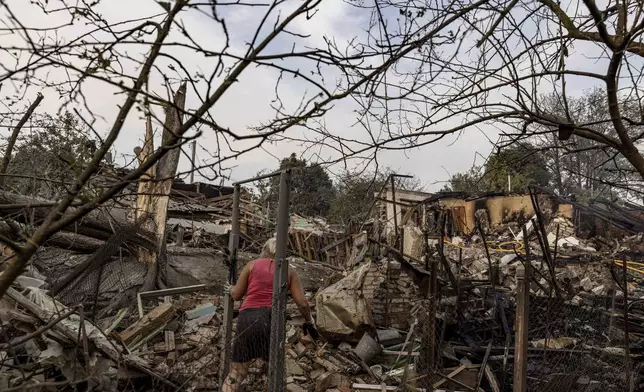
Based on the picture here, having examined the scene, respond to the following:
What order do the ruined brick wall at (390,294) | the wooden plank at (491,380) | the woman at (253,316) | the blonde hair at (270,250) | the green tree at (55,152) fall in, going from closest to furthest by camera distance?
the green tree at (55,152) → the woman at (253,316) → the blonde hair at (270,250) → the wooden plank at (491,380) → the ruined brick wall at (390,294)

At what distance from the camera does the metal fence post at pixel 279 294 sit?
3.87 meters

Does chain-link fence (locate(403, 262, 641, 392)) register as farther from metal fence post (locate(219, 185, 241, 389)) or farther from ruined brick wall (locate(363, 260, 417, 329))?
metal fence post (locate(219, 185, 241, 389))

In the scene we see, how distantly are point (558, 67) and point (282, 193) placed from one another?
2112 mm

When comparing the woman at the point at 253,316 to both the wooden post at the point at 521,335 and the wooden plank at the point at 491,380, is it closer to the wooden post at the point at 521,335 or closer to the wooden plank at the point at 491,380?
the wooden post at the point at 521,335

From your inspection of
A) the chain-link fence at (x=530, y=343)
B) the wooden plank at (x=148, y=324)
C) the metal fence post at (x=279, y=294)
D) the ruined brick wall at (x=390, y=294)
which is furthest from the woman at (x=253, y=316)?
the ruined brick wall at (x=390, y=294)

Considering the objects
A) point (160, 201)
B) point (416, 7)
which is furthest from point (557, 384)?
point (160, 201)

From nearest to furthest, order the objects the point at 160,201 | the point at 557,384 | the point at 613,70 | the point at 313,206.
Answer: the point at 613,70, the point at 557,384, the point at 160,201, the point at 313,206

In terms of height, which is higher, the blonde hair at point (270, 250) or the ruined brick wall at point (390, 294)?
the blonde hair at point (270, 250)

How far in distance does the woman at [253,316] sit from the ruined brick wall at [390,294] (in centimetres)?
375

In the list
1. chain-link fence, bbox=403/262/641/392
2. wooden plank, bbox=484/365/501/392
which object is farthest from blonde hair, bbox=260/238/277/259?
wooden plank, bbox=484/365/501/392

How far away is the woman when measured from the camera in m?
4.78

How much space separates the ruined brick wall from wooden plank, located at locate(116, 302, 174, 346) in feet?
9.72

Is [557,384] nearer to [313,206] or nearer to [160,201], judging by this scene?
[160,201]

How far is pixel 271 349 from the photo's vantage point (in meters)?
3.93
